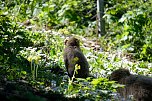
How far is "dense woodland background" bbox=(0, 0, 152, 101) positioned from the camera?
6.04m

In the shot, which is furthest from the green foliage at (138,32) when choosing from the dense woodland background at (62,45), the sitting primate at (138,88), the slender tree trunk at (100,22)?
the sitting primate at (138,88)

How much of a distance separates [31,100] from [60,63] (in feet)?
16.1

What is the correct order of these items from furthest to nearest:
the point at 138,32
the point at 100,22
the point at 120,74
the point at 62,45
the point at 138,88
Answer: the point at 100,22 < the point at 138,32 < the point at 62,45 < the point at 120,74 < the point at 138,88

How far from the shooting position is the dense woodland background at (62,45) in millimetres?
6043

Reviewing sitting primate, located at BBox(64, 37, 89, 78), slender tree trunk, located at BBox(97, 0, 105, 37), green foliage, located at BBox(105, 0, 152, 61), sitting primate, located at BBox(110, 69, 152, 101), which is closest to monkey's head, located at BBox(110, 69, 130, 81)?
sitting primate, located at BBox(110, 69, 152, 101)

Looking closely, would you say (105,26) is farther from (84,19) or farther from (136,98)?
(136,98)

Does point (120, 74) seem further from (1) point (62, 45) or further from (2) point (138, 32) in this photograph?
(2) point (138, 32)

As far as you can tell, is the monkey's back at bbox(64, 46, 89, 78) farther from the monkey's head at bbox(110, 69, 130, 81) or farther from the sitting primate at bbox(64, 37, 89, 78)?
the monkey's head at bbox(110, 69, 130, 81)

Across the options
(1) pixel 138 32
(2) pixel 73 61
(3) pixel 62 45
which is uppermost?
(1) pixel 138 32

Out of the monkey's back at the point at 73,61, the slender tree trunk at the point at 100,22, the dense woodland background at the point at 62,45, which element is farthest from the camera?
the slender tree trunk at the point at 100,22

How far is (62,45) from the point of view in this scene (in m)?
11.0

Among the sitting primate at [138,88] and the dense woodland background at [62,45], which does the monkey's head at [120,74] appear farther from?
the dense woodland background at [62,45]

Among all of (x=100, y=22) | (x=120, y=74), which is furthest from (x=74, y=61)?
(x=100, y=22)

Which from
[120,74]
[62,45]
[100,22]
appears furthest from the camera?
[100,22]
